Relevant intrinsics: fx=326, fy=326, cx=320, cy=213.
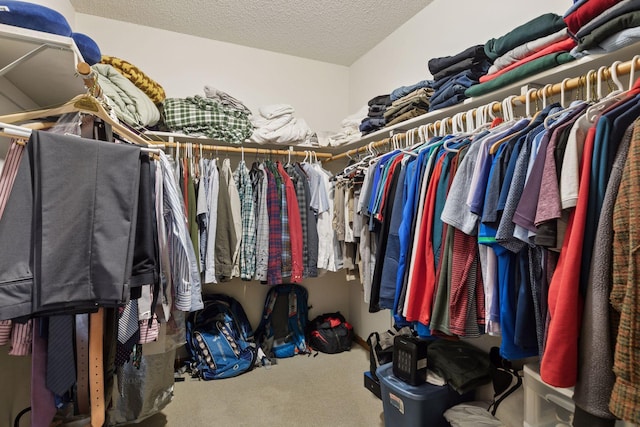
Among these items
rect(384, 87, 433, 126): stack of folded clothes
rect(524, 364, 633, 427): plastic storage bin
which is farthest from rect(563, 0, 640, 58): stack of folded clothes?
rect(524, 364, 633, 427): plastic storage bin

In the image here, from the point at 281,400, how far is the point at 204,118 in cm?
208

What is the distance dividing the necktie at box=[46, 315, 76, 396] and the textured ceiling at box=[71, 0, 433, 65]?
2.27 m

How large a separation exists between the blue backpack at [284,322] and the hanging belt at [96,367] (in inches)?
75.8

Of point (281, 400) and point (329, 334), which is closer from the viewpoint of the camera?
point (281, 400)

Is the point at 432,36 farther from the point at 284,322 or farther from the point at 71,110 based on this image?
the point at 284,322

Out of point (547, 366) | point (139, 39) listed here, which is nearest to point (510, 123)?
point (547, 366)

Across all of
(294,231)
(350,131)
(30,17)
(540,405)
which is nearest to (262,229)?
(294,231)

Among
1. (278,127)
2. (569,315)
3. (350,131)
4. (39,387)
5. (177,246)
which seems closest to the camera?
(569,315)

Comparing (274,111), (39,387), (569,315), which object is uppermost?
(274,111)

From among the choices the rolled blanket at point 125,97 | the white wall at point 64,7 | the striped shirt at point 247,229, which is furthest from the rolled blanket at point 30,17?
the striped shirt at point 247,229

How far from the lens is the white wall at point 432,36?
5.95 ft

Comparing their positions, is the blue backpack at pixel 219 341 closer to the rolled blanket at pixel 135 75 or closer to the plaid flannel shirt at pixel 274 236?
the plaid flannel shirt at pixel 274 236

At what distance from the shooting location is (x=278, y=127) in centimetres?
263

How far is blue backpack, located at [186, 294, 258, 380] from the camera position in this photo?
8.23 ft
